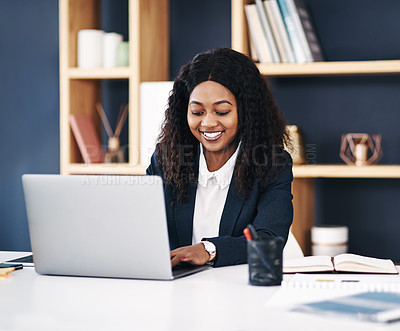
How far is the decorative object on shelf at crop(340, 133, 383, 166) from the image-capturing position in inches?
112

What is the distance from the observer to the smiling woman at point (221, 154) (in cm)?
197

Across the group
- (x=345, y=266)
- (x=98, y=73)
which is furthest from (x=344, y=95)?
(x=345, y=266)

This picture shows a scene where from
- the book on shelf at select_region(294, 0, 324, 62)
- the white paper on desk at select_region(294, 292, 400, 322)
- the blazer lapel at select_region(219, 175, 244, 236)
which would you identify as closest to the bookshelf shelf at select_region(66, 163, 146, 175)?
the book on shelf at select_region(294, 0, 324, 62)

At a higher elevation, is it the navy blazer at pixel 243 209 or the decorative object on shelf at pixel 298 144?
the decorative object on shelf at pixel 298 144

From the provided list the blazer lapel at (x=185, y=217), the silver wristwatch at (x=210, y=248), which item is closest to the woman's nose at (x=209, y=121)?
the blazer lapel at (x=185, y=217)

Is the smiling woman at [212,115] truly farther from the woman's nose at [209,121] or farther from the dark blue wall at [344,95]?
the dark blue wall at [344,95]

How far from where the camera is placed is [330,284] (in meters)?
1.35

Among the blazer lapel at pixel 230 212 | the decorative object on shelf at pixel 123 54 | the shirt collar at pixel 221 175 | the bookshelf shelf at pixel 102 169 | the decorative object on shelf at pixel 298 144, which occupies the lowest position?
the blazer lapel at pixel 230 212

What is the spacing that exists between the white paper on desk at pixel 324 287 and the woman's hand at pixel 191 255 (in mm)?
249

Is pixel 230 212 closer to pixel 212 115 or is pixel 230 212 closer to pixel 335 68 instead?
pixel 212 115

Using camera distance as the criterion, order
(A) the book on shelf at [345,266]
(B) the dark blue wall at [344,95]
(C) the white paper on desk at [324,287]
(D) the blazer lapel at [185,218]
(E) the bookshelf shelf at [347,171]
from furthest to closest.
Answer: (B) the dark blue wall at [344,95] → (E) the bookshelf shelf at [347,171] → (D) the blazer lapel at [185,218] → (A) the book on shelf at [345,266] → (C) the white paper on desk at [324,287]

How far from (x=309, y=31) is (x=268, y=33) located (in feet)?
0.68

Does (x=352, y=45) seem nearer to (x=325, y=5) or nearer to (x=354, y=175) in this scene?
(x=325, y=5)

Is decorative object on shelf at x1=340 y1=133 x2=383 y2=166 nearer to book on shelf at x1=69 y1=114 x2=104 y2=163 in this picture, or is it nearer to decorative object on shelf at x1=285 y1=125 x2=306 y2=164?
decorative object on shelf at x1=285 y1=125 x2=306 y2=164
